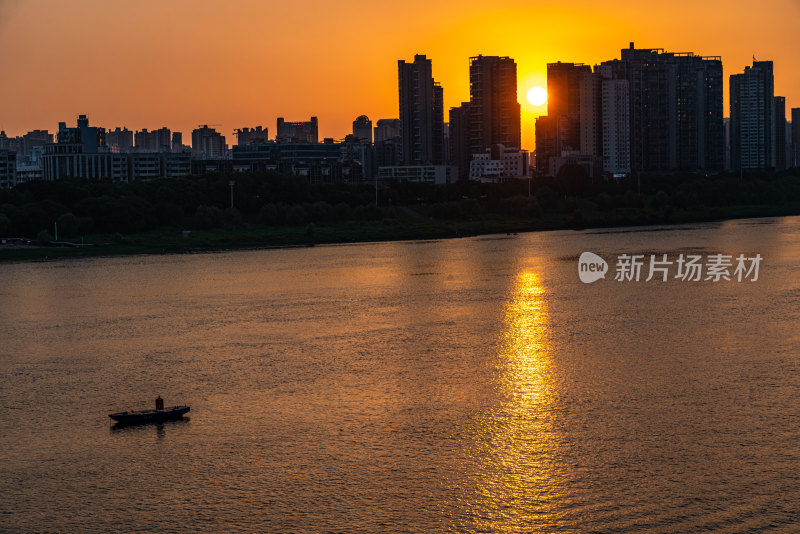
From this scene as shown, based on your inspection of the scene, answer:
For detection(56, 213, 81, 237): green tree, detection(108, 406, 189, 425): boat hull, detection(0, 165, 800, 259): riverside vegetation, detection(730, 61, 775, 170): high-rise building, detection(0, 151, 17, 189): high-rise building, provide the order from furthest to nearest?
detection(730, 61, 775, 170): high-rise building → detection(0, 151, 17, 189): high-rise building → detection(0, 165, 800, 259): riverside vegetation → detection(56, 213, 81, 237): green tree → detection(108, 406, 189, 425): boat hull

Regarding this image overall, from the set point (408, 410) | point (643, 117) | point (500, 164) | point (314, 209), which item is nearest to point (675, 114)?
point (643, 117)

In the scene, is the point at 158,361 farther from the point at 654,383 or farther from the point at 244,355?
the point at 654,383

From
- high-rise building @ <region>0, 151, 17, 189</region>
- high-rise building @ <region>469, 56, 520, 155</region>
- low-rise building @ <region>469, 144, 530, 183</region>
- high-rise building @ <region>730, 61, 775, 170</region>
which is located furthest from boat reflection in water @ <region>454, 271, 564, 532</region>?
high-rise building @ <region>730, 61, 775, 170</region>

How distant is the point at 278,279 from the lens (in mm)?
47031

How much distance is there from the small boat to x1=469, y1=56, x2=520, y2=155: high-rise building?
156 metres

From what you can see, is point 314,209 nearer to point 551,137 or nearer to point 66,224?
point 66,224

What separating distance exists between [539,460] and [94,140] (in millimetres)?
141939

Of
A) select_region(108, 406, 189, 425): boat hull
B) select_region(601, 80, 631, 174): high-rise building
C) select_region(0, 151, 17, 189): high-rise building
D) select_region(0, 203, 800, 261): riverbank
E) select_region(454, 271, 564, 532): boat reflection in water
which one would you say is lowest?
select_region(454, 271, 564, 532): boat reflection in water

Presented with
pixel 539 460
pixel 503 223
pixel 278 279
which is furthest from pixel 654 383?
pixel 503 223

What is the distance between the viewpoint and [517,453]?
1741 centimetres

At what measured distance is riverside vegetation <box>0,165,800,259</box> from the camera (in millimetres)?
68750

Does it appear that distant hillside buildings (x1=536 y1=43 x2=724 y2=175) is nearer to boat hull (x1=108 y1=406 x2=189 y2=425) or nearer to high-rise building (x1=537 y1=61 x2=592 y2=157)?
high-rise building (x1=537 y1=61 x2=592 y2=157)

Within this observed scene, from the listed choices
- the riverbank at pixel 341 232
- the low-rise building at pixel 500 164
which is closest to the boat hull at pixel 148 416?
the riverbank at pixel 341 232

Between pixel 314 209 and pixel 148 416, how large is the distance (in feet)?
211
